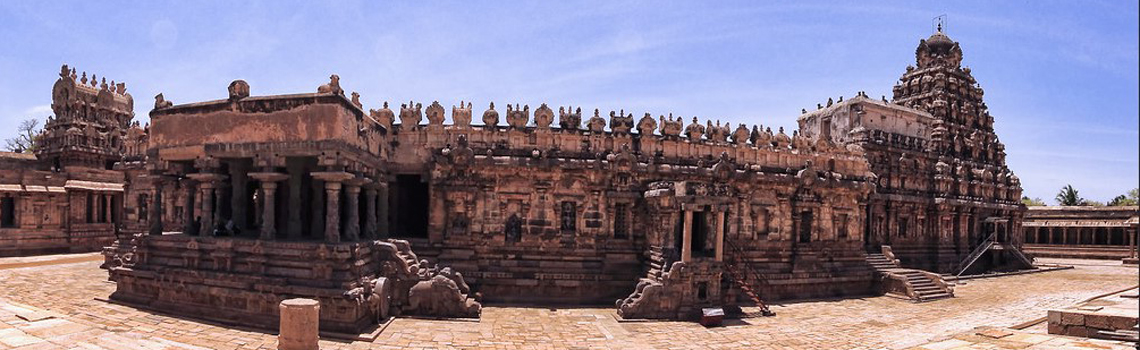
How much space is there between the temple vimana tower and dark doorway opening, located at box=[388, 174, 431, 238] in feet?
0.25

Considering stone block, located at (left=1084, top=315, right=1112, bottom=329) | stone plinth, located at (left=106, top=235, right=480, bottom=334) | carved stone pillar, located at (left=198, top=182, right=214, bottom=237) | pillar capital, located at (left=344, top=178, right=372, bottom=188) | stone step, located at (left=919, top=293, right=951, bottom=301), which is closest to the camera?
stone block, located at (left=1084, top=315, right=1112, bottom=329)

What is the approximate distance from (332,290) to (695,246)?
12.1 meters

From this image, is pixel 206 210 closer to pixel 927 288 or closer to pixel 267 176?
pixel 267 176

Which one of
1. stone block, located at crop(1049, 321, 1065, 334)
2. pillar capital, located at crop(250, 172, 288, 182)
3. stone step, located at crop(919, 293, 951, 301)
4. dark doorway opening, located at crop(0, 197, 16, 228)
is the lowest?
stone step, located at crop(919, 293, 951, 301)

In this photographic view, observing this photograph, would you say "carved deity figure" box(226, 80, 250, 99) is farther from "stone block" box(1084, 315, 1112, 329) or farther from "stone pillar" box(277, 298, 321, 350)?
"stone block" box(1084, 315, 1112, 329)

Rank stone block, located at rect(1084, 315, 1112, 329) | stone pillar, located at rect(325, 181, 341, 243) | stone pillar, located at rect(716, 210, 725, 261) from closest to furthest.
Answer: stone block, located at rect(1084, 315, 1112, 329) → stone pillar, located at rect(325, 181, 341, 243) → stone pillar, located at rect(716, 210, 725, 261)

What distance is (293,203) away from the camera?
57.5 ft

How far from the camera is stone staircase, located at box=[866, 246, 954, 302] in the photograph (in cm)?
2366

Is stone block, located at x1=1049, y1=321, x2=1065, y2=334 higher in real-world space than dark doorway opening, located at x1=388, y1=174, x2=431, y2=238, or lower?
lower

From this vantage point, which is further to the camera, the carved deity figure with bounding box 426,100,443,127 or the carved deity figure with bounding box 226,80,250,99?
the carved deity figure with bounding box 426,100,443,127

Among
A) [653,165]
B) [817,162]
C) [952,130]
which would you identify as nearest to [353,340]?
[653,165]

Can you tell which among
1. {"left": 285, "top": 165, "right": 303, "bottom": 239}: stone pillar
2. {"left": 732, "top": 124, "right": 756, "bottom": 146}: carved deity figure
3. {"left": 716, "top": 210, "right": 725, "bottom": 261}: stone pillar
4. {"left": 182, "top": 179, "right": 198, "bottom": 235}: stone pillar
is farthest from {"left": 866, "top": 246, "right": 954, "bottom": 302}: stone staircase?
{"left": 182, "top": 179, "right": 198, "bottom": 235}: stone pillar

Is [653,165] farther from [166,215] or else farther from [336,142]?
[166,215]

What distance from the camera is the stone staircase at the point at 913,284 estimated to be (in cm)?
2366
